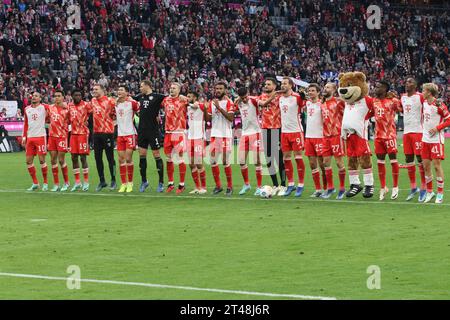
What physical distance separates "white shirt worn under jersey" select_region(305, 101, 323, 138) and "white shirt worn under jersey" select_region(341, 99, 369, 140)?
0.75 m

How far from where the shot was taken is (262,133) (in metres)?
21.6

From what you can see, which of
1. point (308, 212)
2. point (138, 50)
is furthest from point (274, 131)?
point (138, 50)

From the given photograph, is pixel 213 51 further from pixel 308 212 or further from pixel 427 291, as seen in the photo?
pixel 427 291

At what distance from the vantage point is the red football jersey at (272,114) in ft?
69.6

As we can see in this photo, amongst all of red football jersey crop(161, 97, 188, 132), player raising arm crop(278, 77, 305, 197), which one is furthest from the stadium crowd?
player raising arm crop(278, 77, 305, 197)

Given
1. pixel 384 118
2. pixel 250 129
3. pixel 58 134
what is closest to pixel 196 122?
pixel 250 129

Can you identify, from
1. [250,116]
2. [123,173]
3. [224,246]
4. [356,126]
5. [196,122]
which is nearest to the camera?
[224,246]

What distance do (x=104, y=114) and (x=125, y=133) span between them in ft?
2.74

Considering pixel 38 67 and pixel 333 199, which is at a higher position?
pixel 38 67

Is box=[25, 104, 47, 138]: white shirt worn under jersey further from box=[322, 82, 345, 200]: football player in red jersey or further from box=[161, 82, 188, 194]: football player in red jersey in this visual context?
box=[322, 82, 345, 200]: football player in red jersey

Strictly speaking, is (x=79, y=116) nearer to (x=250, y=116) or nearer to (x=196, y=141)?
(x=196, y=141)

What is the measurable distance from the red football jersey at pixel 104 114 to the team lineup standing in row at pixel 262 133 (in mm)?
22

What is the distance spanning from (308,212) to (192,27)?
3455 centimetres

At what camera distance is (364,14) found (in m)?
59.9
